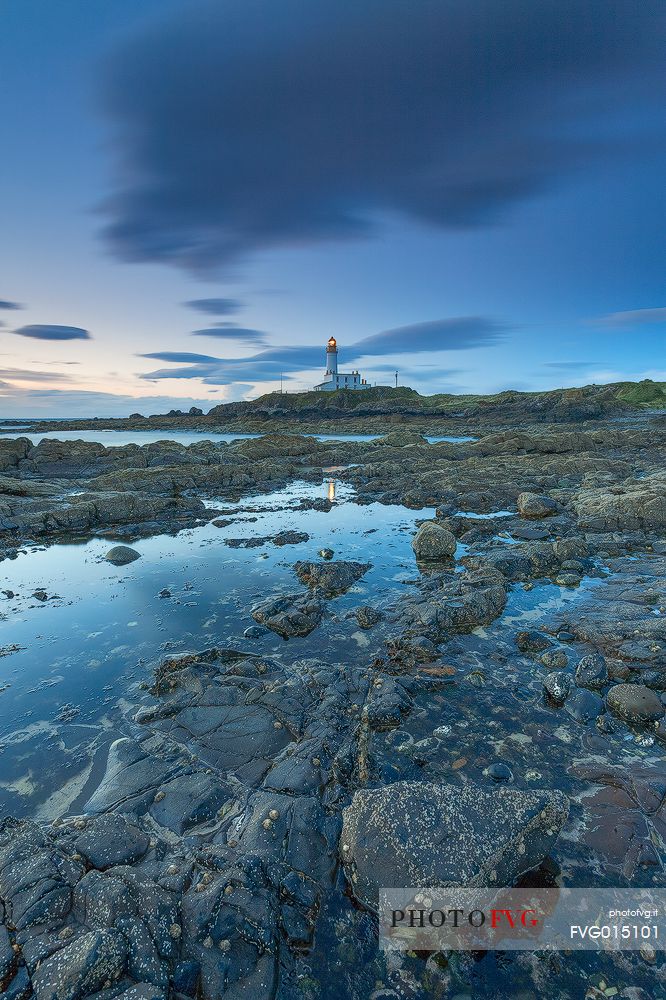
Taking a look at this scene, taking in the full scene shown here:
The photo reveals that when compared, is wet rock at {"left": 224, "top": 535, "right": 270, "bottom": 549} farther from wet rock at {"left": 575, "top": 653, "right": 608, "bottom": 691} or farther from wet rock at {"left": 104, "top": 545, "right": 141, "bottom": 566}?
wet rock at {"left": 575, "top": 653, "right": 608, "bottom": 691}

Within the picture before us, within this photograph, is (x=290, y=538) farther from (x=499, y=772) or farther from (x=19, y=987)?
(x=19, y=987)

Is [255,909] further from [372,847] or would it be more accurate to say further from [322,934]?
[372,847]

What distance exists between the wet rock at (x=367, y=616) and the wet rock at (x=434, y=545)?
5151mm

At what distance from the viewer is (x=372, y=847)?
5074 mm

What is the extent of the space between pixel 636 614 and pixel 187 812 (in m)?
10.9

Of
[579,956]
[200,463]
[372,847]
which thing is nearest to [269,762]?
[372,847]

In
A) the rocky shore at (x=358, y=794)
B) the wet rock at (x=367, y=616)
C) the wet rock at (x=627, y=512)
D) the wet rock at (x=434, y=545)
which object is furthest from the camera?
the wet rock at (x=627, y=512)

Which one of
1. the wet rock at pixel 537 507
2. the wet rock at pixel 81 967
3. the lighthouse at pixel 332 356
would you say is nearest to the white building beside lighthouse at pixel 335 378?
the lighthouse at pixel 332 356

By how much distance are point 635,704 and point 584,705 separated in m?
0.83

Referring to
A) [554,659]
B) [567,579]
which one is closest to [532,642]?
[554,659]

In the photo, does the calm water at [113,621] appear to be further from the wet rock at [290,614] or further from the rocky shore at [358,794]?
the rocky shore at [358,794]

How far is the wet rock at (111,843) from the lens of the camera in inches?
206

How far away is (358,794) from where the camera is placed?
566 cm

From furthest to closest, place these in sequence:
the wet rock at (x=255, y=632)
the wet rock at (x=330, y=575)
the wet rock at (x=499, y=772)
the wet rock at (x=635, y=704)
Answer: the wet rock at (x=330, y=575) < the wet rock at (x=255, y=632) < the wet rock at (x=635, y=704) < the wet rock at (x=499, y=772)
